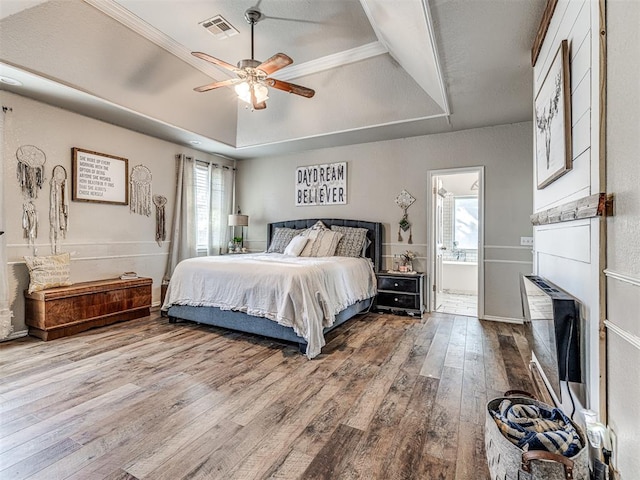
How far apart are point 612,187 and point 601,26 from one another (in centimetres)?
66

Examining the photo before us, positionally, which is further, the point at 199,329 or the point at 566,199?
the point at 199,329

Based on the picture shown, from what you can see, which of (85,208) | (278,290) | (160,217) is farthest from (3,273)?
(278,290)

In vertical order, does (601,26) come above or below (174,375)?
above

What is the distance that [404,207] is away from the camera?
196 inches

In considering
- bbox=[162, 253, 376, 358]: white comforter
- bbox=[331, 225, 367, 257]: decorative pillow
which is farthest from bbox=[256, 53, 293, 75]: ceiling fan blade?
bbox=[331, 225, 367, 257]: decorative pillow

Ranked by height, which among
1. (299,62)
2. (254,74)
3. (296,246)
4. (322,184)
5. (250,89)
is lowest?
(296,246)

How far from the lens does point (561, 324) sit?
1470mm

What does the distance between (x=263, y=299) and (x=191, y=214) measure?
2932mm

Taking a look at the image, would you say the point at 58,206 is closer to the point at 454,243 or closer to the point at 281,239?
the point at 281,239

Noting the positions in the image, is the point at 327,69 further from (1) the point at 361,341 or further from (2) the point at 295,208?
(1) the point at 361,341

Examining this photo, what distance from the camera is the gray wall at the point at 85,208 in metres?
3.48

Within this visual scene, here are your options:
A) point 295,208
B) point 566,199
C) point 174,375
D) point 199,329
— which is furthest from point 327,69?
point 174,375

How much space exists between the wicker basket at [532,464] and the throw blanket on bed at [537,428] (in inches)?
1.8

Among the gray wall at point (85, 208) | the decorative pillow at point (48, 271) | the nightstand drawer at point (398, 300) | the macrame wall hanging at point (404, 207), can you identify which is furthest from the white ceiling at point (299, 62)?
the nightstand drawer at point (398, 300)
